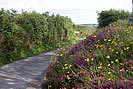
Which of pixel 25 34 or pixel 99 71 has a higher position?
pixel 25 34

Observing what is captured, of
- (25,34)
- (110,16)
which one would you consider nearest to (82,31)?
(110,16)

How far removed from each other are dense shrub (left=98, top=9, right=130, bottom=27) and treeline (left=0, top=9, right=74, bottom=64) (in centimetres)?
519

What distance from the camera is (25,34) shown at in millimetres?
11703

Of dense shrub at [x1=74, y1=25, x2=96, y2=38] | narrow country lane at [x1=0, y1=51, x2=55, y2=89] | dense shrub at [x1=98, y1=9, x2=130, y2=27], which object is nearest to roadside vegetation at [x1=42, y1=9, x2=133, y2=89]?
narrow country lane at [x1=0, y1=51, x2=55, y2=89]

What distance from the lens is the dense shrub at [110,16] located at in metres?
19.2

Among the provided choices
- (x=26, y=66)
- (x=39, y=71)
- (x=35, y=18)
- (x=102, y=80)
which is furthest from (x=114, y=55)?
(x=35, y=18)

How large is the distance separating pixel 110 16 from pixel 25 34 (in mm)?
11159

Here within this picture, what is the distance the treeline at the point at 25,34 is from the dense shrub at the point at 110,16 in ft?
17.0

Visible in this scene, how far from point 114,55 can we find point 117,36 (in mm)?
1647

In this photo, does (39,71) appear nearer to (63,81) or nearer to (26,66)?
(26,66)

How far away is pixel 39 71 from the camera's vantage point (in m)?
7.57

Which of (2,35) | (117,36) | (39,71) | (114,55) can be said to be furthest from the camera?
(2,35)

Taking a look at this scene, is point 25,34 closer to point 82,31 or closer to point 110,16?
point 110,16

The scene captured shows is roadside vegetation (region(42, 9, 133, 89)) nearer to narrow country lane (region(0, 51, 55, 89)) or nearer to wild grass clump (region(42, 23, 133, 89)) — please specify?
wild grass clump (region(42, 23, 133, 89))
